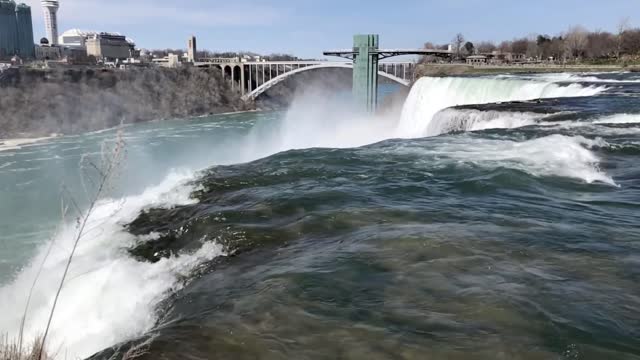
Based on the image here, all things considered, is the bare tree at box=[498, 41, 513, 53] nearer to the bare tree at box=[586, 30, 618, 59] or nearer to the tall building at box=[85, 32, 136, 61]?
the bare tree at box=[586, 30, 618, 59]

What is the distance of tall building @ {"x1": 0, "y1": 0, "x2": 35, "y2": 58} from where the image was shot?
126188mm

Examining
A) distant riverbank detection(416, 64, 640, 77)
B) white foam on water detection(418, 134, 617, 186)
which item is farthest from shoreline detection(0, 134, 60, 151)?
white foam on water detection(418, 134, 617, 186)

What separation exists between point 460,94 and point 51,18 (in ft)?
601

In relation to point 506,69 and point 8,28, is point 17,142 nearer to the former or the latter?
point 506,69

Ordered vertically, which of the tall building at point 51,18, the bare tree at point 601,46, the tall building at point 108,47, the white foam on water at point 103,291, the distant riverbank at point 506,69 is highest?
the tall building at point 51,18

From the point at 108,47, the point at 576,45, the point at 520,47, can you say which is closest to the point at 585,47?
the point at 576,45

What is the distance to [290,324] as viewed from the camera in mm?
4133

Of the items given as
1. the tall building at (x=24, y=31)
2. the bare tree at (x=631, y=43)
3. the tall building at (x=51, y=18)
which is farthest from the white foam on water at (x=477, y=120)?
the tall building at (x=51, y=18)

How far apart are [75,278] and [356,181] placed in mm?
4468

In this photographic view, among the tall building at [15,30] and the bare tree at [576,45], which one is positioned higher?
the tall building at [15,30]

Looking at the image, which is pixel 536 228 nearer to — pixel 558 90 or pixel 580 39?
pixel 558 90

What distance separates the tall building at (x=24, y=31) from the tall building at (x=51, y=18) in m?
39.5

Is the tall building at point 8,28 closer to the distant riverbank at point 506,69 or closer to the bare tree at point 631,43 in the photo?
the distant riverbank at point 506,69

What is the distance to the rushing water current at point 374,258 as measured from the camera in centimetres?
391
